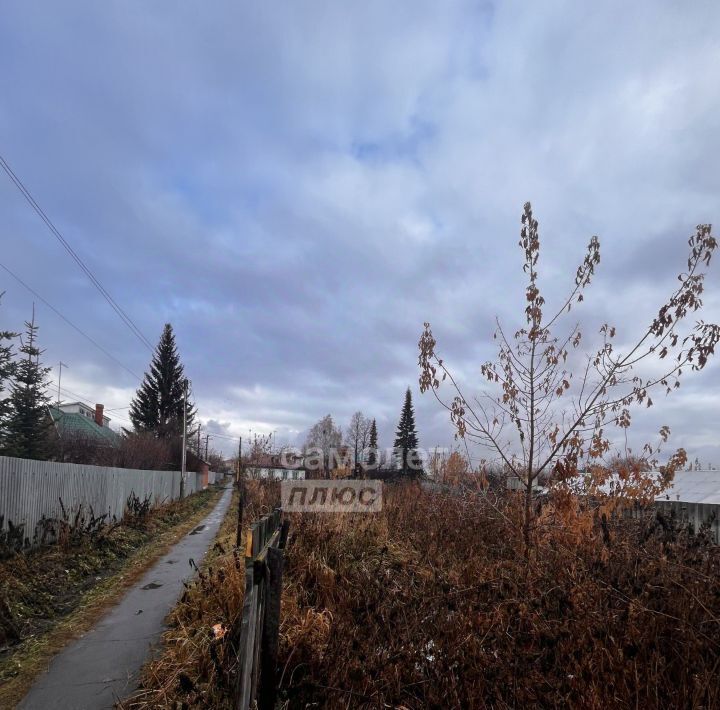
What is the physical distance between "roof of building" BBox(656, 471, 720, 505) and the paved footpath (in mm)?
9461

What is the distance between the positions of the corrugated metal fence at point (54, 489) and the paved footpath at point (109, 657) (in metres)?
2.50

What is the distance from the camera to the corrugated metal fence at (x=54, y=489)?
8102mm

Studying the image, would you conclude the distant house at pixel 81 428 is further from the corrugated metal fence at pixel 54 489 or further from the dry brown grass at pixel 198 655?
the dry brown grass at pixel 198 655

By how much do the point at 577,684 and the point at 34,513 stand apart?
8.81m

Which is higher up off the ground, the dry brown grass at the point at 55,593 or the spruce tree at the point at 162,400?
the spruce tree at the point at 162,400

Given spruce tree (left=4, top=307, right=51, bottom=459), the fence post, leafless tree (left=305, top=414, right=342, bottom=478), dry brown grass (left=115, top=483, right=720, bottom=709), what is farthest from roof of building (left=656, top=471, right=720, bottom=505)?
leafless tree (left=305, top=414, right=342, bottom=478)

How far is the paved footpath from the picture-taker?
3.75m

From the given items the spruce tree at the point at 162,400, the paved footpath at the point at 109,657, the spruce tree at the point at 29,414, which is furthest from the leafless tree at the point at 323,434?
the paved footpath at the point at 109,657

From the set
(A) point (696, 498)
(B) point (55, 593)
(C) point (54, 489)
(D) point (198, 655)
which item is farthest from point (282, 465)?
(D) point (198, 655)

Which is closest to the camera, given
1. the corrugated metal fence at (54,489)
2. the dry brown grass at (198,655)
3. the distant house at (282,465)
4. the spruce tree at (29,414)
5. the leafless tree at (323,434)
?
the dry brown grass at (198,655)

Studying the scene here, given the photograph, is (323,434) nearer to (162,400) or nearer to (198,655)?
(162,400)

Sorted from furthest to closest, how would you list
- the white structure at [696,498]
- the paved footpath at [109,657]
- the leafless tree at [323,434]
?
the leafless tree at [323,434], the white structure at [696,498], the paved footpath at [109,657]

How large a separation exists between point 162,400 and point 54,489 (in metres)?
41.7

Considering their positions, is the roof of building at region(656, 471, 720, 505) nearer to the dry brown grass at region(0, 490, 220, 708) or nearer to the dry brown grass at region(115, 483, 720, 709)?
the dry brown grass at region(115, 483, 720, 709)
